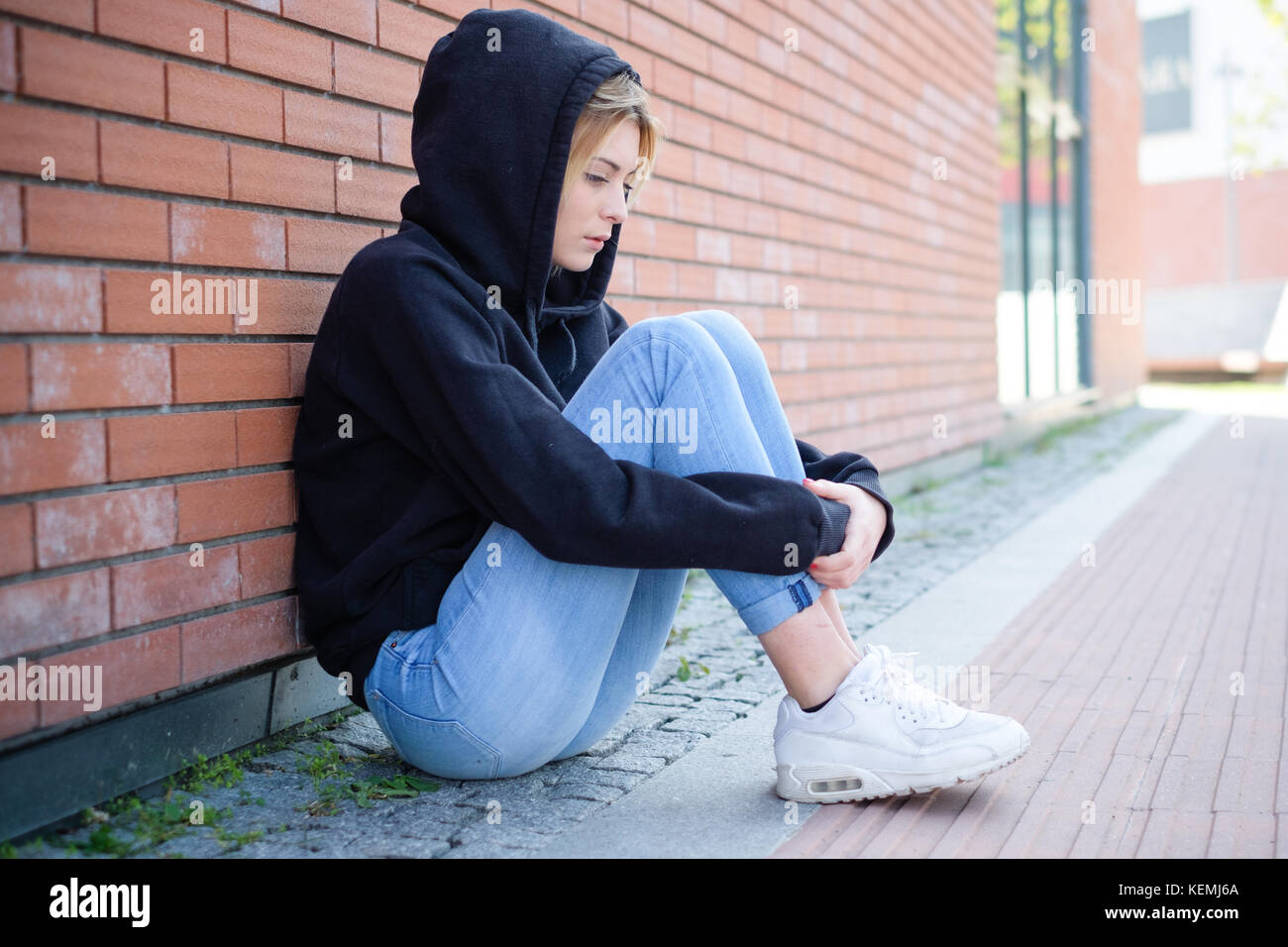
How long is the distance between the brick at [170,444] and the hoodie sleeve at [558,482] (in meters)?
0.47

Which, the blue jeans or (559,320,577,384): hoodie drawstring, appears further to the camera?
(559,320,577,384): hoodie drawstring

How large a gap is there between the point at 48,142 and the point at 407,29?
1.11 metres

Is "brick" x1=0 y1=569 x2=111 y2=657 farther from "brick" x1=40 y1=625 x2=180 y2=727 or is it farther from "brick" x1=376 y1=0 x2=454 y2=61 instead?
"brick" x1=376 y1=0 x2=454 y2=61

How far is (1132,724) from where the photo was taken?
264cm

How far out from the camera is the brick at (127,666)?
6.43 feet

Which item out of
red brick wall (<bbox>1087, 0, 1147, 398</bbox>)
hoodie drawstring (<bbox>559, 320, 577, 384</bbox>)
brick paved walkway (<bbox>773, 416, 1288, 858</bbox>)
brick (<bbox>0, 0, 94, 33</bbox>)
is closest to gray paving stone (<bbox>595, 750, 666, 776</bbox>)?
brick paved walkway (<bbox>773, 416, 1288, 858</bbox>)

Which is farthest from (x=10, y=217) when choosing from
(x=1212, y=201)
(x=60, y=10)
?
(x=1212, y=201)

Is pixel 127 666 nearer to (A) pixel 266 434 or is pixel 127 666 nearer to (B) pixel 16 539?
(B) pixel 16 539

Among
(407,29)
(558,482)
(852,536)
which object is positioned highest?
(407,29)

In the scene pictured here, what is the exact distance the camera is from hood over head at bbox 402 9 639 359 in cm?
212

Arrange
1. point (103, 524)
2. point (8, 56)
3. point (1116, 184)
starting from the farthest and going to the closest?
point (1116, 184) → point (103, 524) → point (8, 56)

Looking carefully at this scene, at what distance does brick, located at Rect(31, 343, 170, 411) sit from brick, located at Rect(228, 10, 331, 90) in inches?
23.5
